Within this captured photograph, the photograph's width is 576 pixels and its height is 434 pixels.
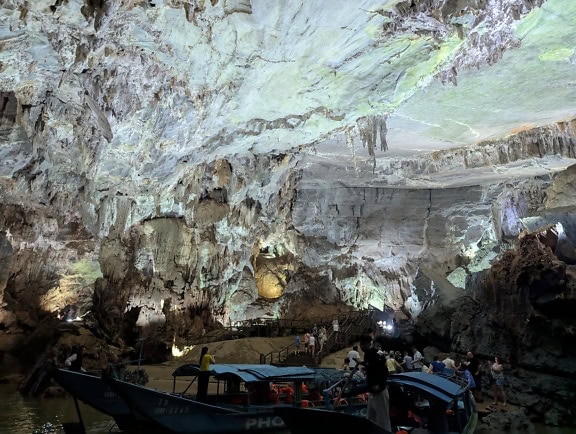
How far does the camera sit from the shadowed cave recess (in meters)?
8.25

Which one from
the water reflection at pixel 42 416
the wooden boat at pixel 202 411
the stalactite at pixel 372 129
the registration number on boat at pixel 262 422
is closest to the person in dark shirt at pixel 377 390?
the wooden boat at pixel 202 411

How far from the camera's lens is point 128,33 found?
26.1ft

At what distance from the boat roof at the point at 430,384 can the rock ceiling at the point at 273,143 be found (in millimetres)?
6154

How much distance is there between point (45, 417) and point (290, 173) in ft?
38.8

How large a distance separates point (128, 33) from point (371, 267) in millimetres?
19222

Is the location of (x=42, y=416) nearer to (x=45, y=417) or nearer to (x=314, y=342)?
(x=45, y=417)

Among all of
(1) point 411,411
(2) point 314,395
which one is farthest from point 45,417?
(1) point 411,411

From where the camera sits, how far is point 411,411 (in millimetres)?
7094

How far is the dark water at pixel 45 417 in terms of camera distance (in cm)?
877

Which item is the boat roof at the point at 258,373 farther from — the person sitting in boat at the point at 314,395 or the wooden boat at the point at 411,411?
the wooden boat at the point at 411,411

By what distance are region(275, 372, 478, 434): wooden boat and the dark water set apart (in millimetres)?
4916

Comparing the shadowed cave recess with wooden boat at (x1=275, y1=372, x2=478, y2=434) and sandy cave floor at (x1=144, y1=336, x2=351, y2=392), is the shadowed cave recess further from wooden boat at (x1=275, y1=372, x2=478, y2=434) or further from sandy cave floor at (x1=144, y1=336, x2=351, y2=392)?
wooden boat at (x1=275, y1=372, x2=478, y2=434)

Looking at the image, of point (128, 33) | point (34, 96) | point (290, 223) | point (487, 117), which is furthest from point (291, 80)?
point (290, 223)

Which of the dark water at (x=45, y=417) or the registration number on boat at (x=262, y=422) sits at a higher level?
the registration number on boat at (x=262, y=422)
